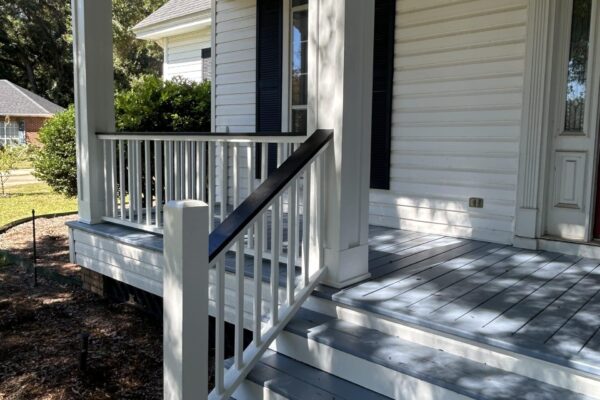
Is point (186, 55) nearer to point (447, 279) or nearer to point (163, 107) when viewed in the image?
point (163, 107)

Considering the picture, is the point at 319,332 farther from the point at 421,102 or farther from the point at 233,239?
the point at 421,102

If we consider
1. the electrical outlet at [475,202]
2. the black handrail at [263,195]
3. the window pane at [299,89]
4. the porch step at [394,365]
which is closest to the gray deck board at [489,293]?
the porch step at [394,365]

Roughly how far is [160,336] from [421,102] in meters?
3.08

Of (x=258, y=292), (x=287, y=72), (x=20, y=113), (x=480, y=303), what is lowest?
(x=480, y=303)

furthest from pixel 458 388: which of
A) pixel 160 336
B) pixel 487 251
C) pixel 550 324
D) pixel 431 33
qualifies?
pixel 431 33

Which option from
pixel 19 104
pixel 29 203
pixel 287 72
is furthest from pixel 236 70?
pixel 19 104

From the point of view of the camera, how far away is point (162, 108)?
7.60 m

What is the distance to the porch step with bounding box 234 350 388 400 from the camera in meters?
2.37

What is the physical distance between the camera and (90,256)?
4.92 meters

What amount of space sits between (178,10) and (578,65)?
837 centimetres

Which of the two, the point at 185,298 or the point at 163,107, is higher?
the point at 163,107

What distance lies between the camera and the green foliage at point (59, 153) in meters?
9.98

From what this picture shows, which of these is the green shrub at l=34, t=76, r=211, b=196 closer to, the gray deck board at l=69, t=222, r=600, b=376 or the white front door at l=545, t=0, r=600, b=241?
the gray deck board at l=69, t=222, r=600, b=376

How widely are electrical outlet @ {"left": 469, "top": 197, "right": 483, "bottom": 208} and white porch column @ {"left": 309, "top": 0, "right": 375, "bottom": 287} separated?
173cm
